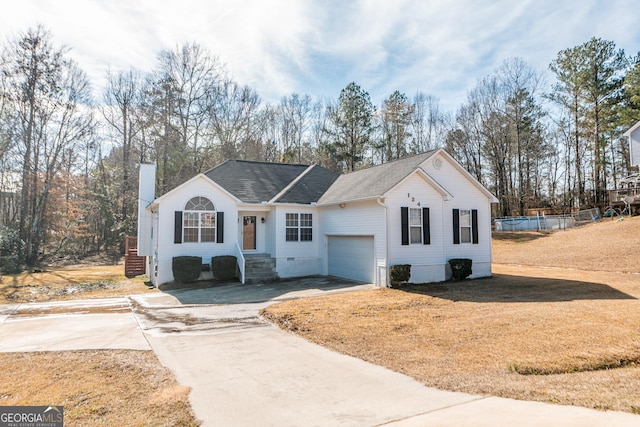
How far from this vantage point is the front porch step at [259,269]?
16797mm

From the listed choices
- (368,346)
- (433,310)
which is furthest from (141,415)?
(433,310)

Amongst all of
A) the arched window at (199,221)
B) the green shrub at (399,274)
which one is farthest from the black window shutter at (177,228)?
the green shrub at (399,274)

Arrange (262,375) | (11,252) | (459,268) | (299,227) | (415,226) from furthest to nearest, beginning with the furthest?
(11,252) < (299,227) < (459,268) < (415,226) < (262,375)

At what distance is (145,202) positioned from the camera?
18594mm

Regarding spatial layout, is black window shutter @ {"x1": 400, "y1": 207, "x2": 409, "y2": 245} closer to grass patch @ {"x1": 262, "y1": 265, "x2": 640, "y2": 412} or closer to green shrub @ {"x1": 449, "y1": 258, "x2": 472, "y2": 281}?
grass patch @ {"x1": 262, "y1": 265, "x2": 640, "y2": 412}

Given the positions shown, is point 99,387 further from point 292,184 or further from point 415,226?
point 292,184

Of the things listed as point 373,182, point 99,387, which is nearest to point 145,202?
point 373,182

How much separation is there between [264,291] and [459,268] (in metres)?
8.29

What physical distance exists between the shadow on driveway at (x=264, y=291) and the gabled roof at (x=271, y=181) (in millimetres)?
4087

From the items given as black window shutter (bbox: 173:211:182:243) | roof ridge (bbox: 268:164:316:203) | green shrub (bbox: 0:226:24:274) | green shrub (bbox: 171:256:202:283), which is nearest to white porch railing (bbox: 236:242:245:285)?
green shrub (bbox: 171:256:202:283)

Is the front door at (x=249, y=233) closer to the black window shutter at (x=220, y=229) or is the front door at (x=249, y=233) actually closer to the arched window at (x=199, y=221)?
the black window shutter at (x=220, y=229)

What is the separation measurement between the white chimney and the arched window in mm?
2994

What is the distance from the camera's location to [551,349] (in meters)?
6.75

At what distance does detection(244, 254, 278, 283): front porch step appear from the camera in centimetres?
1680
